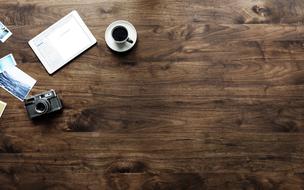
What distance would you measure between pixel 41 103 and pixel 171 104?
0.57 metres

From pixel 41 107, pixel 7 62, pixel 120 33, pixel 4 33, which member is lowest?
pixel 41 107

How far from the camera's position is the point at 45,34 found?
5.99ft

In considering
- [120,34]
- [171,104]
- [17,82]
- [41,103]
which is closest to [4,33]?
[17,82]

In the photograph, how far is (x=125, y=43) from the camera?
178 centimetres

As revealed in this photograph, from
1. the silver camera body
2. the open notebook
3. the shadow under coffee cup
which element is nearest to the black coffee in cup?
the shadow under coffee cup

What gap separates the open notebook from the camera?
1.80 metres

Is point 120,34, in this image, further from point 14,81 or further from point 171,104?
point 14,81

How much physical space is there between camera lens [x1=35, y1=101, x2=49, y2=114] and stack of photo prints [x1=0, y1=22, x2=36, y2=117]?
9cm

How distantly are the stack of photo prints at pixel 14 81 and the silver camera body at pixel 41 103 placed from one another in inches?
2.3

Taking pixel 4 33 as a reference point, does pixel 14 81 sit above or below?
below

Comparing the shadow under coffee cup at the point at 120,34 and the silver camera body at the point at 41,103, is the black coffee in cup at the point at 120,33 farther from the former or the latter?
the silver camera body at the point at 41,103

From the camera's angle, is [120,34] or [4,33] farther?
[4,33]

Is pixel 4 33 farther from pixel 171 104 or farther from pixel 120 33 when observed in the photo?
pixel 171 104

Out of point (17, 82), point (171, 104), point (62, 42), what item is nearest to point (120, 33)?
point (62, 42)
